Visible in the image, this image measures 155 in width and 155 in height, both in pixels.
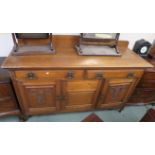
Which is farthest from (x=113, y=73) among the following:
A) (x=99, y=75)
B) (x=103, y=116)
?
(x=103, y=116)

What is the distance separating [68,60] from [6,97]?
2.34ft

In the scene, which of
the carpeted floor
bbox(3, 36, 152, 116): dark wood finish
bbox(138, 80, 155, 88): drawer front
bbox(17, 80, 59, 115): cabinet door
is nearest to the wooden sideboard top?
bbox(3, 36, 152, 116): dark wood finish

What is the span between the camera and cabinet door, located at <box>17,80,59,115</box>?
1.21 metres

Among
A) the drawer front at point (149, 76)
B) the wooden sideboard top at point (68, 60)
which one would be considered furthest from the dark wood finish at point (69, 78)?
the drawer front at point (149, 76)

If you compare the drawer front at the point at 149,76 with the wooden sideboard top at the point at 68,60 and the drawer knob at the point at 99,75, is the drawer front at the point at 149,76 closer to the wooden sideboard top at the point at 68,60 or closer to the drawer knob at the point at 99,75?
the wooden sideboard top at the point at 68,60

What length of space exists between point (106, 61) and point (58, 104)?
683 millimetres

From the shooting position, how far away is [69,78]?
3.97 feet

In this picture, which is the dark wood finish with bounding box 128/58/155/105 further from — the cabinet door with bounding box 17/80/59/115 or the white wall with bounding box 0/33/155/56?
the cabinet door with bounding box 17/80/59/115

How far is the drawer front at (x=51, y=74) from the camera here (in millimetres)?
1106

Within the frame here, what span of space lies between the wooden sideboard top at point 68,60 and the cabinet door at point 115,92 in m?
0.19

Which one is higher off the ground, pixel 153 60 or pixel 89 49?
pixel 89 49
